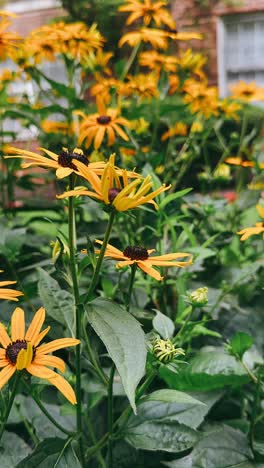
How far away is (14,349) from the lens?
620 mm

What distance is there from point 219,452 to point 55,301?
0.30 m

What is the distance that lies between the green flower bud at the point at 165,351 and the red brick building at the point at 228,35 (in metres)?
5.63

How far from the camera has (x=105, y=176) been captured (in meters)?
0.58

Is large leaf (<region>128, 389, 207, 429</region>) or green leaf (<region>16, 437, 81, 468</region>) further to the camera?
large leaf (<region>128, 389, 207, 429</region>)

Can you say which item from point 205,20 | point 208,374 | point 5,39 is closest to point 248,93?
point 5,39

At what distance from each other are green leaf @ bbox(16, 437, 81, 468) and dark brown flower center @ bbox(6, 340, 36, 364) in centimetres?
14

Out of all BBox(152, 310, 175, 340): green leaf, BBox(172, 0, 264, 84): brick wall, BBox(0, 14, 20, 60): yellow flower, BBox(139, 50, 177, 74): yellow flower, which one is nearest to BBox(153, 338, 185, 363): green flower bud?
BBox(152, 310, 175, 340): green leaf

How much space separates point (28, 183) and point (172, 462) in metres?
0.82

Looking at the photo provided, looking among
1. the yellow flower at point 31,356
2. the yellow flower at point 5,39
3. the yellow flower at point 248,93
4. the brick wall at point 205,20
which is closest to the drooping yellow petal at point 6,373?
the yellow flower at point 31,356

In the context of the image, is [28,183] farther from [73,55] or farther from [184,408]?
[184,408]

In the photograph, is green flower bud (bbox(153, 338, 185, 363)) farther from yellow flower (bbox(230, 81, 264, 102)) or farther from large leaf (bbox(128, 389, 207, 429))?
yellow flower (bbox(230, 81, 264, 102))

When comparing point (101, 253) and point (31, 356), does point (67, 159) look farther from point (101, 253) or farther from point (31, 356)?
point (31, 356)

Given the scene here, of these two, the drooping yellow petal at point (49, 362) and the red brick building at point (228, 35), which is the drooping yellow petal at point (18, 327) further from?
the red brick building at point (228, 35)

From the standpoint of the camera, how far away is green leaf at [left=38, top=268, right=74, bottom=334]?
2.65ft
